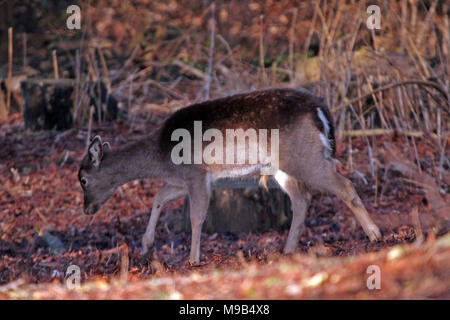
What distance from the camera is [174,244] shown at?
7.77m

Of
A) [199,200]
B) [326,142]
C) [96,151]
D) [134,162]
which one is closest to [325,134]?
[326,142]

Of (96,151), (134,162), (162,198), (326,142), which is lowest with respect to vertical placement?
(162,198)

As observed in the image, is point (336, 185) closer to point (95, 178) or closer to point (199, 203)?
point (199, 203)

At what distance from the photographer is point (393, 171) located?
9453 millimetres

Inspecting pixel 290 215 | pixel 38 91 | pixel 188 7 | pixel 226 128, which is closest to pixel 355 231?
pixel 290 215

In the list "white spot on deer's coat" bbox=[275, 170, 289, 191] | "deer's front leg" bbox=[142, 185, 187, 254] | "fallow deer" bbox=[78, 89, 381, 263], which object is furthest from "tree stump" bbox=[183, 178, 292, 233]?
"white spot on deer's coat" bbox=[275, 170, 289, 191]

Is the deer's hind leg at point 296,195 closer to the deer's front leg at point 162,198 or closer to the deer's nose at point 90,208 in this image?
the deer's front leg at point 162,198

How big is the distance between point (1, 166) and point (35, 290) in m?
6.23

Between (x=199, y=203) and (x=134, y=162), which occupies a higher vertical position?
(x=134, y=162)

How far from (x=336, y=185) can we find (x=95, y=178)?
290 cm

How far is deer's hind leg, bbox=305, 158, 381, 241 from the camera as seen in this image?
255 inches

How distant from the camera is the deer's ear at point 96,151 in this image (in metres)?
7.39

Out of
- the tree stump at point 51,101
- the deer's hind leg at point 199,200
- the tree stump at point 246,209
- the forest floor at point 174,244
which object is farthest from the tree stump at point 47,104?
the deer's hind leg at point 199,200

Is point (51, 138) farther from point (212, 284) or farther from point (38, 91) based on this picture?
point (212, 284)
